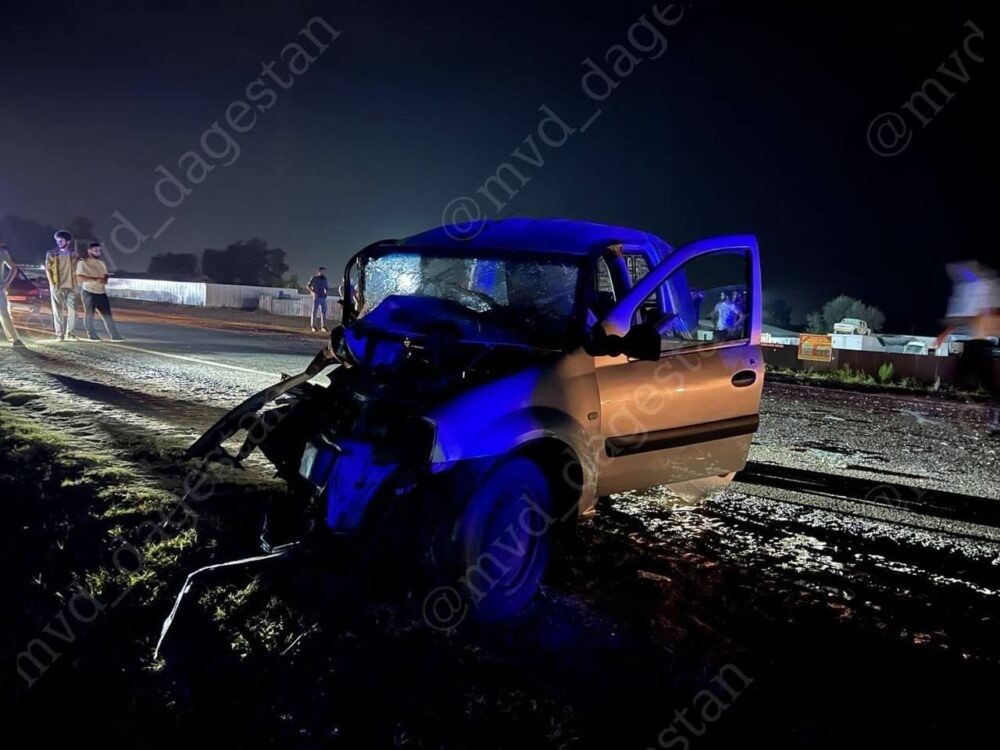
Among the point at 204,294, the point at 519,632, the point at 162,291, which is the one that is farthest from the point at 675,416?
the point at 162,291

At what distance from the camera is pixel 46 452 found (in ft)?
18.0

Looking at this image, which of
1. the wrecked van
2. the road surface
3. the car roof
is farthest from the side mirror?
the road surface

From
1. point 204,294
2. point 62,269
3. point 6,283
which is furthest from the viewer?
point 204,294

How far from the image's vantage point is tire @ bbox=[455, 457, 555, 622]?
321cm

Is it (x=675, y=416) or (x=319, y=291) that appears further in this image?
(x=319, y=291)

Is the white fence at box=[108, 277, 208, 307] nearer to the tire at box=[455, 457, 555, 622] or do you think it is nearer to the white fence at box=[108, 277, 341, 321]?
the white fence at box=[108, 277, 341, 321]

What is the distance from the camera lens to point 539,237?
4469 millimetres

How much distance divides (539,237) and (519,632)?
239cm

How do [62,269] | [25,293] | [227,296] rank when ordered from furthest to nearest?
[227,296] → [25,293] → [62,269]

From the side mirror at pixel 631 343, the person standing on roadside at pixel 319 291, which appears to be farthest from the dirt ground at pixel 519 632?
the person standing on roadside at pixel 319 291

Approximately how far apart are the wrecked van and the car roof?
0.06 feet

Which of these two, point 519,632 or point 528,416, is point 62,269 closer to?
point 528,416

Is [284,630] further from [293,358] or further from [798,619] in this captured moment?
[293,358]

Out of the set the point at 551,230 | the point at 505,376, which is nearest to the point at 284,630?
the point at 505,376
